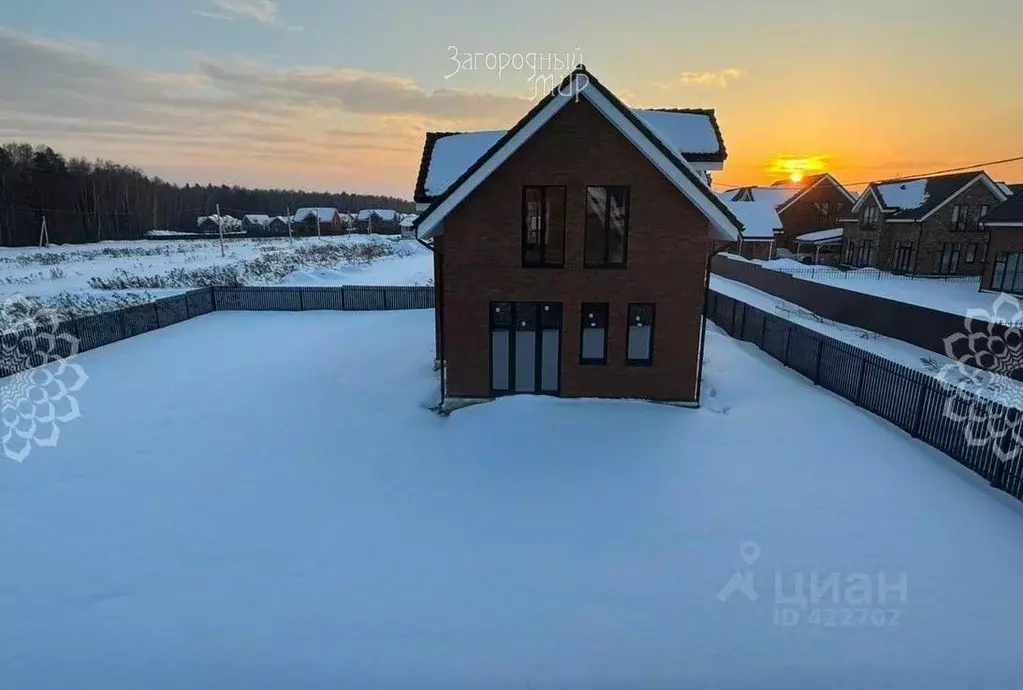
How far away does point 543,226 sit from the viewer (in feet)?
38.7

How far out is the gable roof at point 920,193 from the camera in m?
37.9

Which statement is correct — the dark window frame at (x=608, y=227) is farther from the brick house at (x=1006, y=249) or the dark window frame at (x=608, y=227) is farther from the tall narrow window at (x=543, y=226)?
the brick house at (x=1006, y=249)

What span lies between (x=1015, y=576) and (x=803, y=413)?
5171 millimetres

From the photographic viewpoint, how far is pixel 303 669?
19.0 ft

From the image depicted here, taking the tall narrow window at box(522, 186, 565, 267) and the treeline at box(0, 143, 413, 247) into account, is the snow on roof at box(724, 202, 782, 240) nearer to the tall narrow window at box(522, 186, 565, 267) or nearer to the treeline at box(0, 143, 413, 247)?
the tall narrow window at box(522, 186, 565, 267)

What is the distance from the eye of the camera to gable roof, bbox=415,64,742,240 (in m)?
10.7

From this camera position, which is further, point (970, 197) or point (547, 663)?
point (970, 197)

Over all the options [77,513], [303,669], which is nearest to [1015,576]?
[303,669]

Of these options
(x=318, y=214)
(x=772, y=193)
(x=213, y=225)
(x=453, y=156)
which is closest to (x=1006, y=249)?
(x=453, y=156)

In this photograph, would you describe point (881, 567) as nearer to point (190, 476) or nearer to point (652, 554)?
point (652, 554)

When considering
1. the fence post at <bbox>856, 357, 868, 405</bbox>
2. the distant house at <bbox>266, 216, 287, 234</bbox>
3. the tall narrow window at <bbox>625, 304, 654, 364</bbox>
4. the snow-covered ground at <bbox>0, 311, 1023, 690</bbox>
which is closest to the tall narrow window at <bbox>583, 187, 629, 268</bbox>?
the tall narrow window at <bbox>625, 304, 654, 364</bbox>

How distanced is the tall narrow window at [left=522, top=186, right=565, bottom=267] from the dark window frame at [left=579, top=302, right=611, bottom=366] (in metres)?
1.16

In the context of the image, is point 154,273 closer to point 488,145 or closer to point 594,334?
point 488,145

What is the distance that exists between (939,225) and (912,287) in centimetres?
871
